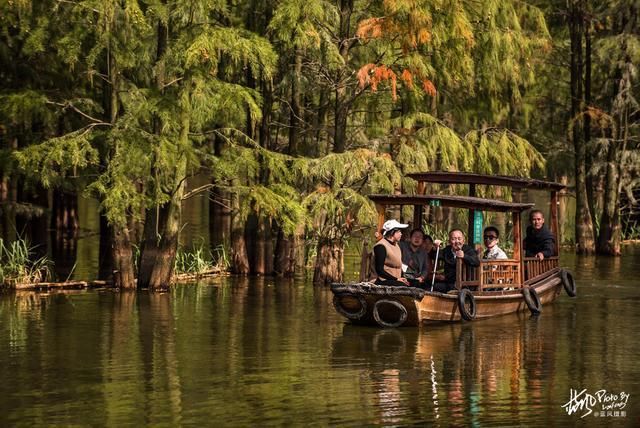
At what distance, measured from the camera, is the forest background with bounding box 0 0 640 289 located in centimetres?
3002

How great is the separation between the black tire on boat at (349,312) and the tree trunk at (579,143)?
2076 cm

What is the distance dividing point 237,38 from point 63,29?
3.90 metres

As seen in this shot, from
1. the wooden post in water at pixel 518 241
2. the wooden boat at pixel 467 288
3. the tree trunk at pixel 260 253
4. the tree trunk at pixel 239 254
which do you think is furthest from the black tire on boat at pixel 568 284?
the tree trunk at pixel 239 254

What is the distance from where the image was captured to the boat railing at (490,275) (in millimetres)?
26688

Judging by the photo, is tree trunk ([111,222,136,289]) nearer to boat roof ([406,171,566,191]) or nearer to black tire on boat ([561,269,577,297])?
boat roof ([406,171,566,191])

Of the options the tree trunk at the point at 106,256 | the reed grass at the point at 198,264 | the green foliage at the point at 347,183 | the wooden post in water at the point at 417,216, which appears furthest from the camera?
the reed grass at the point at 198,264

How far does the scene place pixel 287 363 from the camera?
21188 mm

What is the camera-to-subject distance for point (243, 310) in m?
28.2

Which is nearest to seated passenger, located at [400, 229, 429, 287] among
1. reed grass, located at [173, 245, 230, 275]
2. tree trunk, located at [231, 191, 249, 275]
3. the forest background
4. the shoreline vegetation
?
the forest background

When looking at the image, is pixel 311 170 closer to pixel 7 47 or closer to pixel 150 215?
pixel 150 215

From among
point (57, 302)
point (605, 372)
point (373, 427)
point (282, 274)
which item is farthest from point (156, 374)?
point (282, 274)

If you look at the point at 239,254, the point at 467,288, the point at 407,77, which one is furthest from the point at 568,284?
the point at 239,254

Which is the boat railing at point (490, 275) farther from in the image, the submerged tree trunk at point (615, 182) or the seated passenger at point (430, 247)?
the submerged tree trunk at point (615, 182)

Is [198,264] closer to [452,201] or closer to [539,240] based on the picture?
[539,240]
